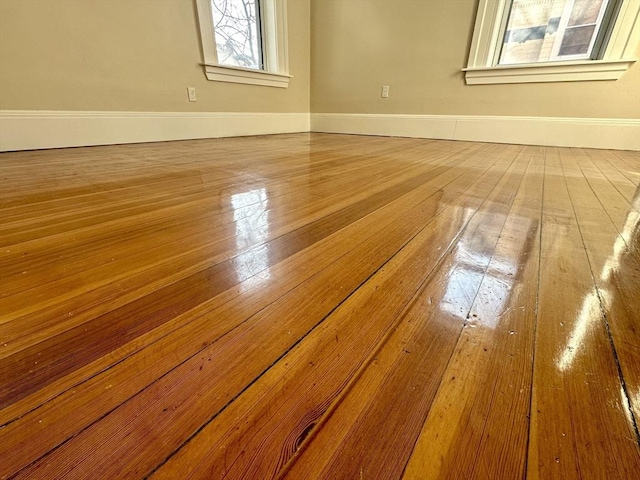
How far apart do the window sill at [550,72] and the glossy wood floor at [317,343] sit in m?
2.11

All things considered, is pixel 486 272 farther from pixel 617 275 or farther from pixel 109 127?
pixel 109 127

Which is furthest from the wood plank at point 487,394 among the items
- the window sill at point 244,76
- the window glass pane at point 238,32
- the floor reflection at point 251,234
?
the window glass pane at point 238,32

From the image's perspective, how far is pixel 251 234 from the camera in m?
0.72

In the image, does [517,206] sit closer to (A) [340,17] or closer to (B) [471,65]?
(B) [471,65]

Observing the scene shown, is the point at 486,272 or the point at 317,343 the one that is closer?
the point at 317,343

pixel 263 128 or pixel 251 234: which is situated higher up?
pixel 263 128

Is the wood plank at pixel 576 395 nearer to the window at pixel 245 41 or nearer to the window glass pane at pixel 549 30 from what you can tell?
the window glass pane at pixel 549 30

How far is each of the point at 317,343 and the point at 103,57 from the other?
2569mm

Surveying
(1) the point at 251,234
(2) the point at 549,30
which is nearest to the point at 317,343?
(1) the point at 251,234

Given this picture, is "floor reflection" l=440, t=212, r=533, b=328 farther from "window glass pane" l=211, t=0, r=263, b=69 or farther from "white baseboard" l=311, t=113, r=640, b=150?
"window glass pane" l=211, t=0, r=263, b=69

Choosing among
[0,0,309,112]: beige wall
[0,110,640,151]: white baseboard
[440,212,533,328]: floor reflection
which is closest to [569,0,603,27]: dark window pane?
[0,110,640,151]: white baseboard

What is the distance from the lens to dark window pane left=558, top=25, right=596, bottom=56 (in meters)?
2.22

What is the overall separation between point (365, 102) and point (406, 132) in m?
0.60

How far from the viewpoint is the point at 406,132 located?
3.13m
